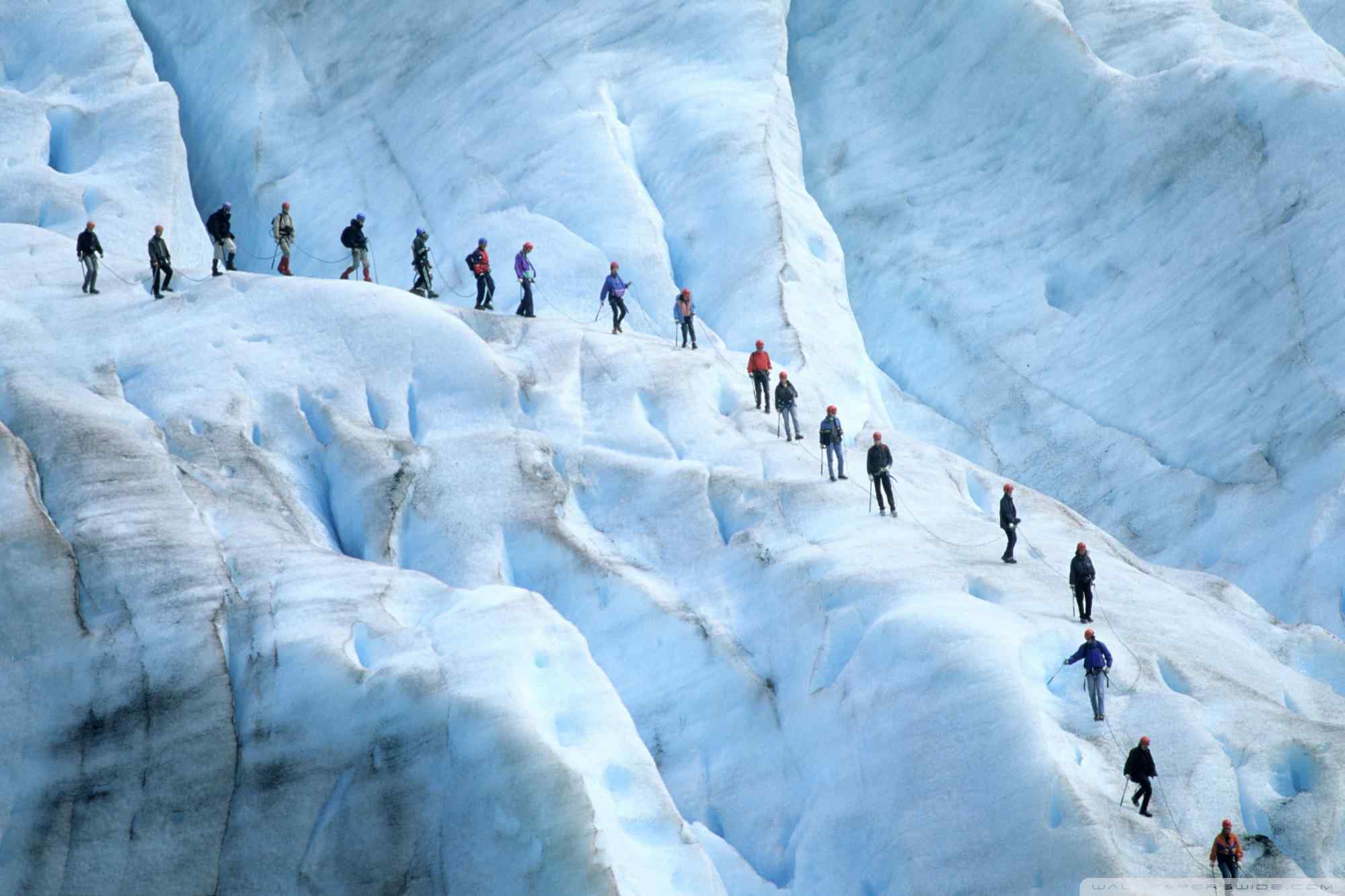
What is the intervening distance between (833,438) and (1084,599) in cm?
604

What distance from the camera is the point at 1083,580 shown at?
28.6 meters

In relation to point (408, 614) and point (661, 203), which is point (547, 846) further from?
point (661, 203)

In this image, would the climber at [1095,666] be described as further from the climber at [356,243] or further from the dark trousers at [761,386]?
the climber at [356,243]

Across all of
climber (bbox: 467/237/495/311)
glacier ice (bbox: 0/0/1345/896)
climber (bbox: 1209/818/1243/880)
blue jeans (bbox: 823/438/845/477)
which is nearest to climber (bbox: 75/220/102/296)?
glacier ice (bbox: 0/0/1345/896)

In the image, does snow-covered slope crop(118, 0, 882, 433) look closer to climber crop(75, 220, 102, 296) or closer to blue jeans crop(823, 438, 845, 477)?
blue jeans crop(823, 438, 845, 477)

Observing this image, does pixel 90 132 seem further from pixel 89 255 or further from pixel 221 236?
pixel 89 255

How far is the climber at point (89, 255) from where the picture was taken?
3294 centimetres

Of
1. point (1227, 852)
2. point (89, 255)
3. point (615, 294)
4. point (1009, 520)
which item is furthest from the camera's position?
point (615, 294)

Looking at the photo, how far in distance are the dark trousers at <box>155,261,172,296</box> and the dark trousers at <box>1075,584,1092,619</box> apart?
801 inches

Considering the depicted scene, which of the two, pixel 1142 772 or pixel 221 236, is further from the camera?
pixel 221 236

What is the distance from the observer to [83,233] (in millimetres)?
32750

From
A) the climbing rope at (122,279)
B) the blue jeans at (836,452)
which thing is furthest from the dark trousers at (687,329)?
the climbing rope at (122,279)

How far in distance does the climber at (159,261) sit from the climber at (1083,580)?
20005 millimetres

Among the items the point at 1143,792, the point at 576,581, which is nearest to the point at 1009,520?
the point at 1143,792
